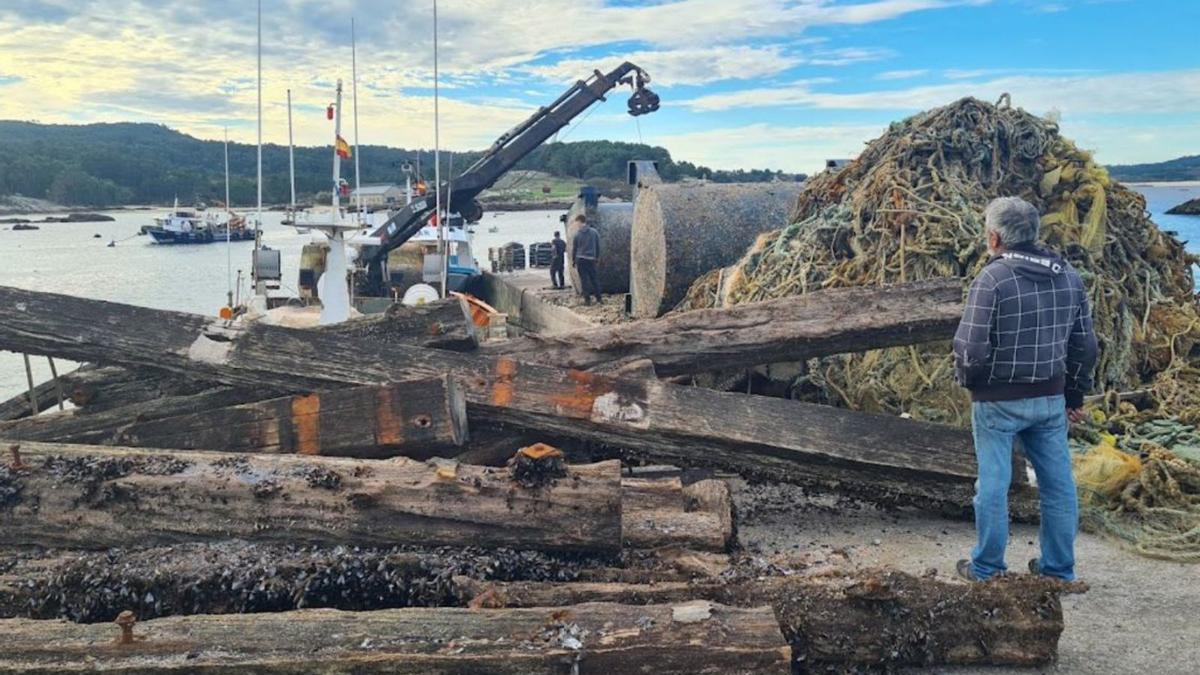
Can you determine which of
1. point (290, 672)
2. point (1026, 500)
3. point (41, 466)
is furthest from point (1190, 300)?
point (41, 466)

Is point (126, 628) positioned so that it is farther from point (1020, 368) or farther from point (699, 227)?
point (699, 227)

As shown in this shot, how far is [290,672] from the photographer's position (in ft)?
8.95

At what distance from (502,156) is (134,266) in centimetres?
3879

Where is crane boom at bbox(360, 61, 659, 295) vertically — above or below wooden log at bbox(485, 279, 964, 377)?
above

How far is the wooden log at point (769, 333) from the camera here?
5.08m

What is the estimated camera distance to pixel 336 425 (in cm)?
433

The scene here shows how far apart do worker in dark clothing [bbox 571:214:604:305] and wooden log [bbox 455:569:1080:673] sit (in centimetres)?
1159

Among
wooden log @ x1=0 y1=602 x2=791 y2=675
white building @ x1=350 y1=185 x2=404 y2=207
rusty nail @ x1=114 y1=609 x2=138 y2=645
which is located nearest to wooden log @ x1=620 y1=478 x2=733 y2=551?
wooden log @ x1=0 y1=602 x2=791 y2=675

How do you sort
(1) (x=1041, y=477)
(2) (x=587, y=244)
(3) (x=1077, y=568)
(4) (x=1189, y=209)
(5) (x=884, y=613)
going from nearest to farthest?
1. (5) (x=884, y=613)
2. (1) (x=1041, y=477)
3. (3) (x=1077, y=568)
4. (2) (x=587, y=244)
5. (4) (x=1189, y=209)

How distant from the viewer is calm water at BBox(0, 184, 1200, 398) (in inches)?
1191

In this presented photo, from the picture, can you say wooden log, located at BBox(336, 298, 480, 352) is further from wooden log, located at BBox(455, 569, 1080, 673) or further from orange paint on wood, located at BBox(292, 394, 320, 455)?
wooden log, located at BBox(455, 569, 1080, 673)

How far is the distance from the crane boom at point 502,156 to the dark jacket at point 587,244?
5.26 meters

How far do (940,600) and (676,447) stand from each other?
5.41 feet

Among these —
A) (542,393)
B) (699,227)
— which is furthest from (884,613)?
(699,227)
